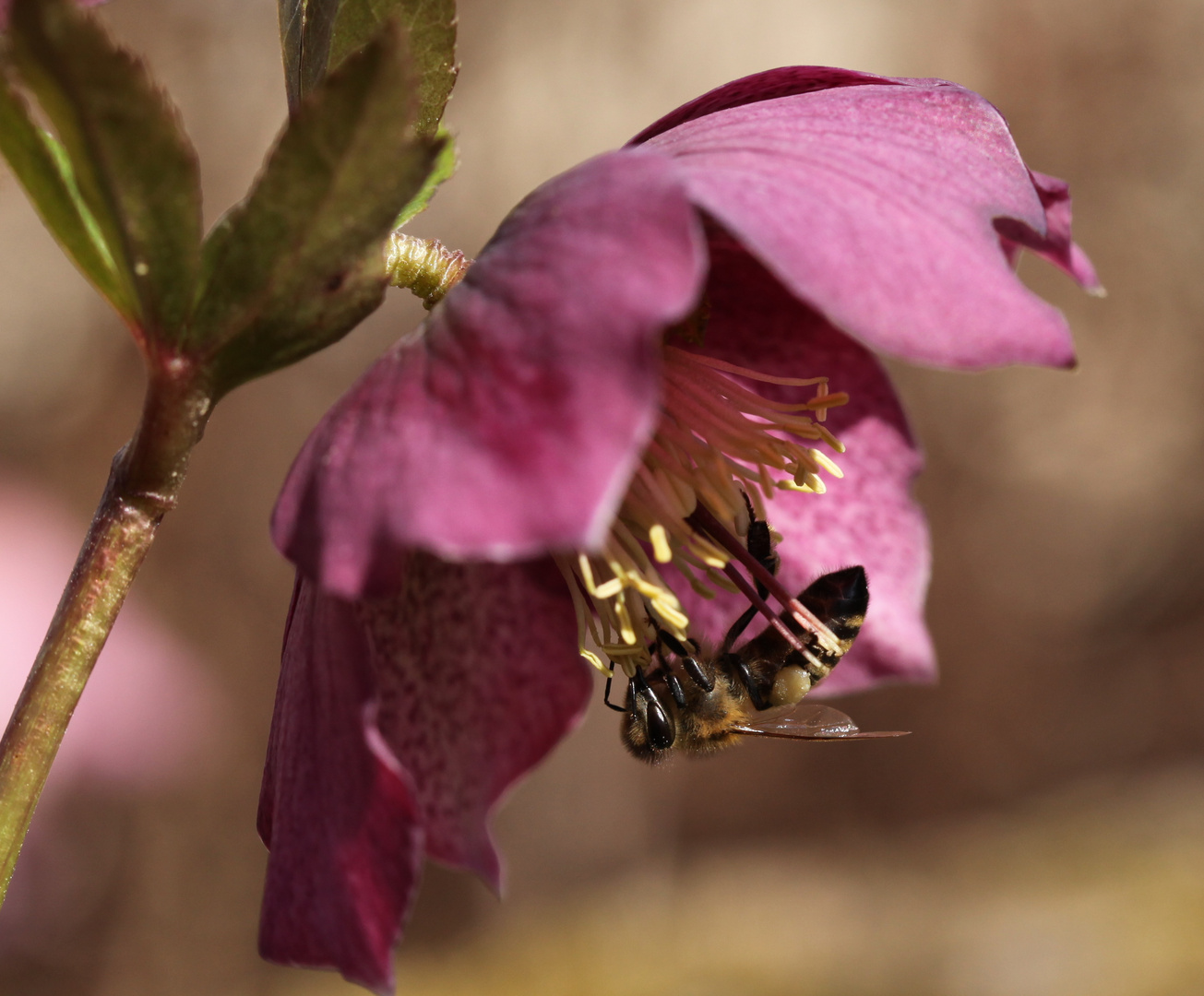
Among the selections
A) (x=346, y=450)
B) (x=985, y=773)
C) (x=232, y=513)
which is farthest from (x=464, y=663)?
(x=985, y=773)

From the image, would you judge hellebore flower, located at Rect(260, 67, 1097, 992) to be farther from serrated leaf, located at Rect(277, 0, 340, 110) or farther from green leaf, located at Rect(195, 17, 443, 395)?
serrated leaf, located at Rect(277, 0, 340, 110)

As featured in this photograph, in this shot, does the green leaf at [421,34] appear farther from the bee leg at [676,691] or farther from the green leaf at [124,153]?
the bee leg at [676,691]

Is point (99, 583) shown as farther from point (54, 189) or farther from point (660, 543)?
point (660, 543)

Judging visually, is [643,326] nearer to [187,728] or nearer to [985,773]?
[187,728]

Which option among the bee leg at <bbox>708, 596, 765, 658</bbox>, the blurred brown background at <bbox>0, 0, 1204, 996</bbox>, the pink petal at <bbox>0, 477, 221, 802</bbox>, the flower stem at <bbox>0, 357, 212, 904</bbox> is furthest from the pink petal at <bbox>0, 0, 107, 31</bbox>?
the blurred brown background at <bbox>0, 0, 1204, 996</bbox>

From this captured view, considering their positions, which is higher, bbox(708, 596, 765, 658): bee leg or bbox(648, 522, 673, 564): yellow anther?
bbox(648, 522, 673, 564): yellow anther
